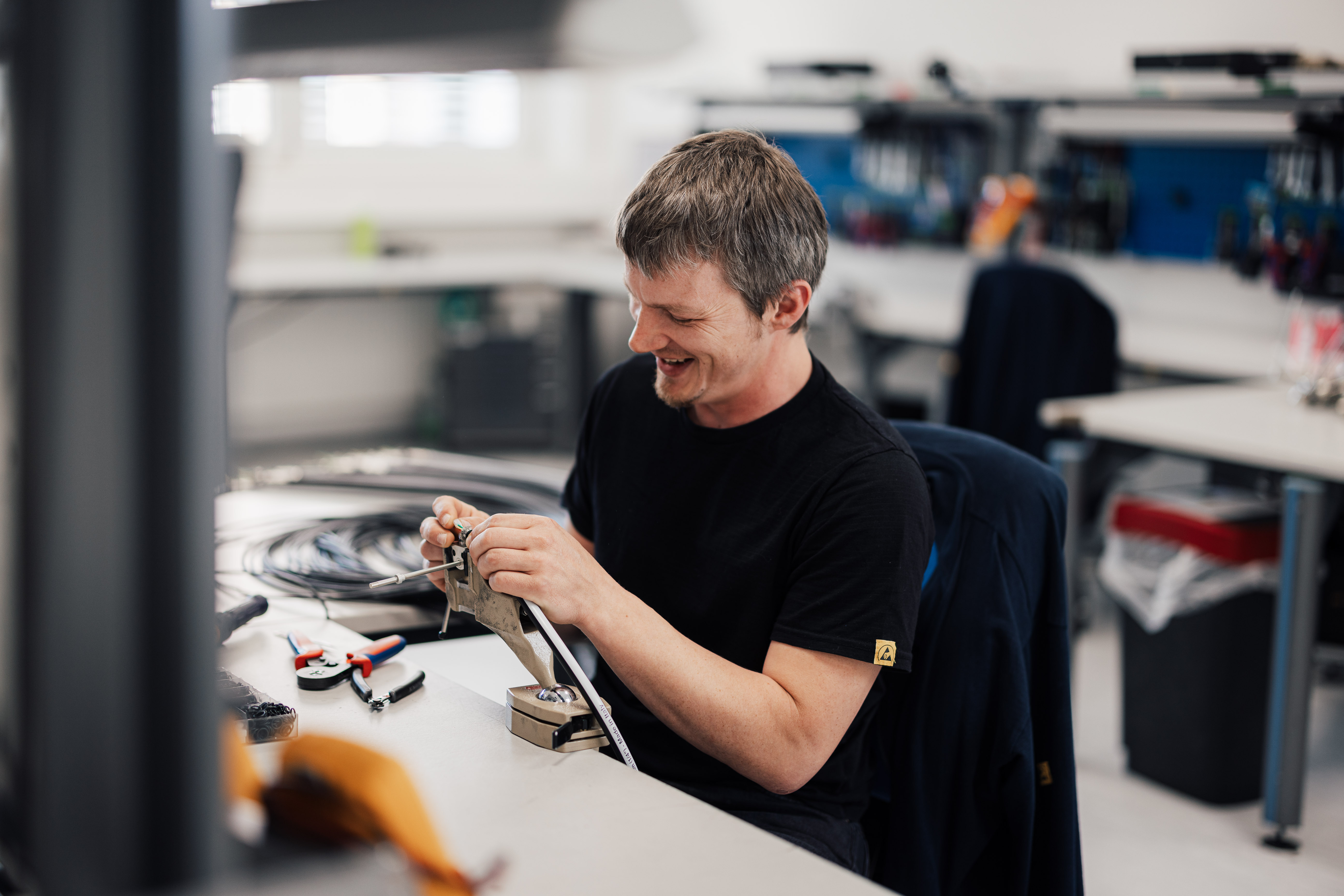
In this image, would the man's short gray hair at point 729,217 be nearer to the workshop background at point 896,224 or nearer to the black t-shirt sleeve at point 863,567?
the black t-shirt sleeve at point 863,567

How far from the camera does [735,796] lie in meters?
1.16

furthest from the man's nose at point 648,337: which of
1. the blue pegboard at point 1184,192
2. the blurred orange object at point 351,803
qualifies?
the blue pegboard at point 1184,192

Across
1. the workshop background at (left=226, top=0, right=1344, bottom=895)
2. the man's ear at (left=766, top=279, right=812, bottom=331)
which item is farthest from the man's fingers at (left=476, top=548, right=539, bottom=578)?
the workshop background at (left=226, top=0, right=1344, bottom=895)

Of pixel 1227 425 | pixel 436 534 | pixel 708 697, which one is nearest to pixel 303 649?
Answer: pixel 436 534

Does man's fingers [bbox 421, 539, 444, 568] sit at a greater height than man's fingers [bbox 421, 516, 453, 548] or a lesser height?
lesser

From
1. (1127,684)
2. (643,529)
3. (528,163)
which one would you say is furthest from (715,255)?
(528,163)

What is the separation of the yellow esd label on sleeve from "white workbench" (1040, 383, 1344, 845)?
1385 mm

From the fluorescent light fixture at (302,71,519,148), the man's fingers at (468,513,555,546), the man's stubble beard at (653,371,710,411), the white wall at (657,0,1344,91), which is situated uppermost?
the white wall at (657,0,1344,91)

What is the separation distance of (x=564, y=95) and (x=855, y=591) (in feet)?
16.8

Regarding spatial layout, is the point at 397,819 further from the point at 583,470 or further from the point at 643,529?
the point at 583,470

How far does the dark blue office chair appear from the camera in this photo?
1198mm

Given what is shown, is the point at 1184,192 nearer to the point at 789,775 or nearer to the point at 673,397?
the point at 673,397

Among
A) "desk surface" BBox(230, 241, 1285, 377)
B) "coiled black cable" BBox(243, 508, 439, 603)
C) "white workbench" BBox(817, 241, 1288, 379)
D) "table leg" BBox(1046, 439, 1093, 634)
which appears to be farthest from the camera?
"desk surface" BBox(230, 241, 1285, 377)

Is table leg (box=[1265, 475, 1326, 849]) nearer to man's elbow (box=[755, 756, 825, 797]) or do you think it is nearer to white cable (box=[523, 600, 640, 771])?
man's elbow (box=[755, 756, 825, 797])
